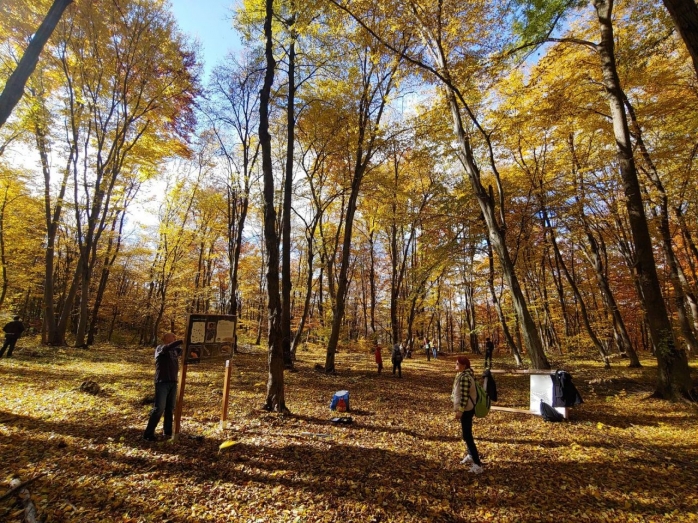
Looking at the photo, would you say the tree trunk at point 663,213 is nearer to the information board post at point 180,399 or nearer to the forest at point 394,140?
the forest at point 394,140

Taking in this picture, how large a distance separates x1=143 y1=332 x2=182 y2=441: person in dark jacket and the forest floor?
347 mm

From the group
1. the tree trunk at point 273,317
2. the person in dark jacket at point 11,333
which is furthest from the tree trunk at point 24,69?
the person in dark jacket at point 11,333

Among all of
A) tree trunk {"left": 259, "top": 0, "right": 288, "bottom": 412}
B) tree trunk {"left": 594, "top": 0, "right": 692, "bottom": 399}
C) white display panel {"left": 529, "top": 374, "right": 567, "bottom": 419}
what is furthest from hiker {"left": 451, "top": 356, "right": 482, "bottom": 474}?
tree trunk {"left": 594, "top": 0, "right": 692, "bottom": 399}

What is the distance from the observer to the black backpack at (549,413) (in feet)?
22.8

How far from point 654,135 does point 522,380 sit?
41.4ft

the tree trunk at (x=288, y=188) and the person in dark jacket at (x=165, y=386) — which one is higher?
the tree trunk at (x=288, y=188)

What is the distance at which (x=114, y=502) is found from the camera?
3441mm

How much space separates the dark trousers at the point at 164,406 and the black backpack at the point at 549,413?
7651 mm

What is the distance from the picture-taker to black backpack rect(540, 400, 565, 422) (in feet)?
22.8

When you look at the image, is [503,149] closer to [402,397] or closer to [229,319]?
[402,397]

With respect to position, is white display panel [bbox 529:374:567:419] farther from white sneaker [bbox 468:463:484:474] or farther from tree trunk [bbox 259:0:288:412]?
tree trunk [bbox 259:0:288:412]

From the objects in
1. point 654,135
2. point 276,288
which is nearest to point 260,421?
point 276,288

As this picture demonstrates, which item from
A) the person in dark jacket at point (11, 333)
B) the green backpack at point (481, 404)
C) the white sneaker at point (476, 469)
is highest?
the person in dark jacket at point (11, 333)

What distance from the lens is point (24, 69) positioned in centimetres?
448
